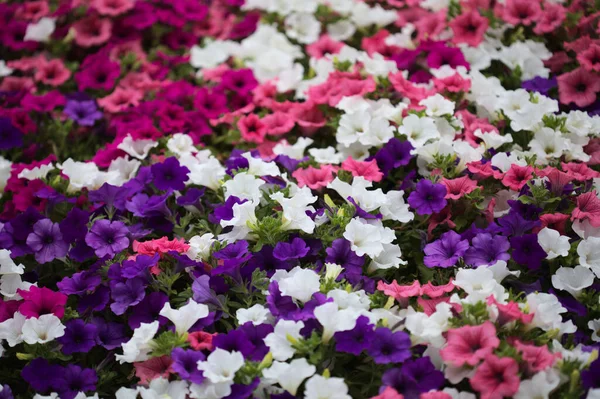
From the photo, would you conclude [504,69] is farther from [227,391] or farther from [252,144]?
[227,391]

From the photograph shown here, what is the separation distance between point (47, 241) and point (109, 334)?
1.84ft

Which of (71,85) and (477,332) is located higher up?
(477,332)

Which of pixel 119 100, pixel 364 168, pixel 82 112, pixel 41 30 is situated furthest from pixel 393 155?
pixel 41 30

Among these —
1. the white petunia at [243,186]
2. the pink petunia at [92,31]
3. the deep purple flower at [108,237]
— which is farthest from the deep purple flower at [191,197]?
the pink petunia at [92,31]

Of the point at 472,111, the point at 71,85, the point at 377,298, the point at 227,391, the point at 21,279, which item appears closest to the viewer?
the point at 227,391

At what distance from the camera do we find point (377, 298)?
229cm

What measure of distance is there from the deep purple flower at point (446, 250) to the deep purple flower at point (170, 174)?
1085 mm

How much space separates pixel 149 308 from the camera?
2424 millimetres

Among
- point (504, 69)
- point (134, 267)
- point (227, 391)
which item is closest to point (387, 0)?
point (504, 69)

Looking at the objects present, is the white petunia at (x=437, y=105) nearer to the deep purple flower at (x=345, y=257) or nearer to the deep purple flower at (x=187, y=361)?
the deep purple flower at (x=345, y=257)

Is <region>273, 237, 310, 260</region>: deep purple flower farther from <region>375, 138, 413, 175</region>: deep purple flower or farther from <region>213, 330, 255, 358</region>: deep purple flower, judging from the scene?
<region>375, 138, 413, 175</region>: deep purple flower

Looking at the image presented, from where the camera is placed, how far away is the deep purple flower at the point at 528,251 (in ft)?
7.95

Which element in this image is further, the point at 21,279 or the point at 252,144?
the point at 252,144

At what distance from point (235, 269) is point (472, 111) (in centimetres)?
164
